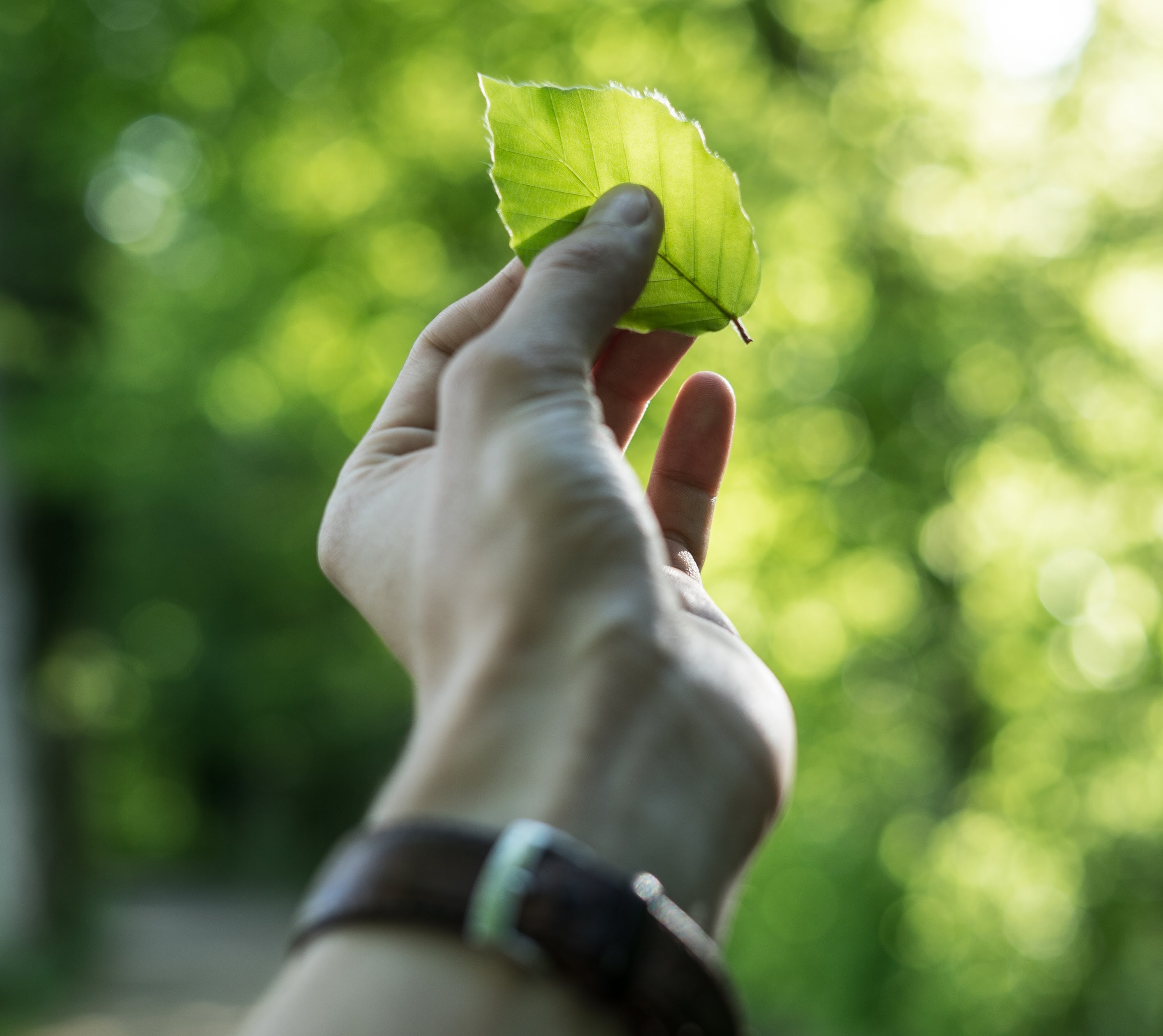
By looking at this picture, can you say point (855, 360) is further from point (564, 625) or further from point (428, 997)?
point (428, 997)

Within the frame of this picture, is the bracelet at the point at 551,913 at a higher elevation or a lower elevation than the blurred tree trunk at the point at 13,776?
higher

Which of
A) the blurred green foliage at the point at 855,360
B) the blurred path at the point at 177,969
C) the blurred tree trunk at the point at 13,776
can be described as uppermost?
the blurred green foliage at the point at 855,360

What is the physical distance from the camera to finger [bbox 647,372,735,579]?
1.87 meters

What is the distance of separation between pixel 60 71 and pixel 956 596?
7473 mm

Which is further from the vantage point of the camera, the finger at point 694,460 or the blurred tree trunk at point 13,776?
the blurred tree trunk at point 13,776

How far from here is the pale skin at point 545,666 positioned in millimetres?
914

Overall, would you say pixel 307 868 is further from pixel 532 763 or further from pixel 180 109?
pixel 532 763

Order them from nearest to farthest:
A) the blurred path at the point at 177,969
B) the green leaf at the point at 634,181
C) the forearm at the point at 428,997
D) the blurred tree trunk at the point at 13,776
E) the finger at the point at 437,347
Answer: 1. the forearm at the point at 428,997
2. the green leaf at the point at 634,181
3. the finger at the point at 437,347
4. the blurred path at the point at 177,969
5. the blurred tree trunk at the point at 13,776

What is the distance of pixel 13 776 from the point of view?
9.90 m

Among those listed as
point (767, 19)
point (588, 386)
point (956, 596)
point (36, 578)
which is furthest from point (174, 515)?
point (588, 386)

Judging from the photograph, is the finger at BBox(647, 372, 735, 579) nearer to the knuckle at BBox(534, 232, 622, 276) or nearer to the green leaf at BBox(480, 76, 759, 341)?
the green leaf at BBox(480, 76, 759, 341)

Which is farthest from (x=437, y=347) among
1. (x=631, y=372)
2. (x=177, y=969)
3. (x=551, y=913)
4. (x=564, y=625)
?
(x=177, y=969)

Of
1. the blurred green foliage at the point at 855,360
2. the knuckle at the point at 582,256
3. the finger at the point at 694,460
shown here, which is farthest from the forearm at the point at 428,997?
the blurred green foliage at the point at 855,360

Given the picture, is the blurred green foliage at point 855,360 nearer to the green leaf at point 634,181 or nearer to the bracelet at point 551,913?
the green leaf at point 634,181
